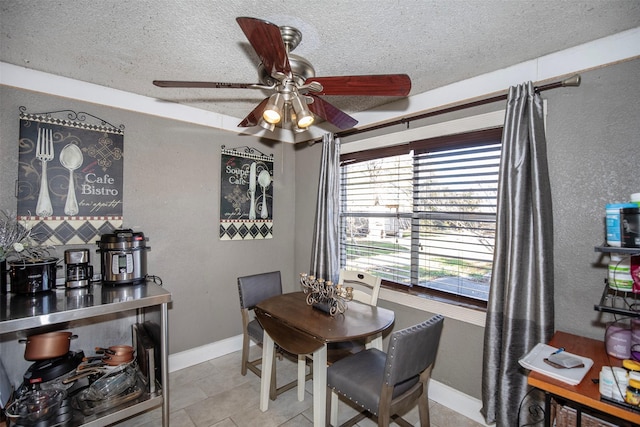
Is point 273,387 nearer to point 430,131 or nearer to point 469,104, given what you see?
point 430,131

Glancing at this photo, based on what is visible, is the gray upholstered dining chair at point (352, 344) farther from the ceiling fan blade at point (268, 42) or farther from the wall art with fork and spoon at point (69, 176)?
the wall art with fork and spoon at point (69, 176)

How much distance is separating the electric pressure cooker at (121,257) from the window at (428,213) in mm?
1837

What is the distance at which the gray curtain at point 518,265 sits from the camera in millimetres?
1690

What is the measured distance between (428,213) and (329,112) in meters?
1.16

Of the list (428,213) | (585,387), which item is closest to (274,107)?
(428,213)

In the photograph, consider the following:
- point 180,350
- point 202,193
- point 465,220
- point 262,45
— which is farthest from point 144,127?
point 465,220

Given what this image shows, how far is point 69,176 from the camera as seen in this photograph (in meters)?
2.21

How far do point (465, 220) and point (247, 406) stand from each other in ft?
6.99

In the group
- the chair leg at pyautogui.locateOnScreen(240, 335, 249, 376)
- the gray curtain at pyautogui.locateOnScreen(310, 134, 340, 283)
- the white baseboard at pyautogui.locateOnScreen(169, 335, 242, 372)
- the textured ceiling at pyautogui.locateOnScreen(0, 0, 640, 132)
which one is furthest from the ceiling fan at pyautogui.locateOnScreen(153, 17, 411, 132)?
the white baseboard at pyautogui.locateOnScreen(169, 335, 242, 372)

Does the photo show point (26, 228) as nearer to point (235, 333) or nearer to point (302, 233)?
point (235, 333)

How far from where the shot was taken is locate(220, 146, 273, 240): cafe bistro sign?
A: 3.01 meters

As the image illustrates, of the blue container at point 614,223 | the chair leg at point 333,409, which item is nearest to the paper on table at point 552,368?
the blue container at point 614,223

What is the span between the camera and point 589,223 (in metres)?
1.65

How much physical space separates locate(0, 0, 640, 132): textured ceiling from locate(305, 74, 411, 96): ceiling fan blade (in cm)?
32
